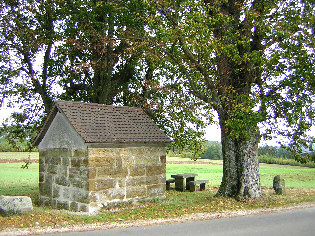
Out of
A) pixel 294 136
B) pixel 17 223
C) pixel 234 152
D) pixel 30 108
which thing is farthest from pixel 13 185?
pixel 294 136

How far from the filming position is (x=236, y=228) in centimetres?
988

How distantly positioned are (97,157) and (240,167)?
6.76 m

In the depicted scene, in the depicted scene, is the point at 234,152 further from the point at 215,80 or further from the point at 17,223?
the point at 17,223

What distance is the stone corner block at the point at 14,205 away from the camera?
38.4 feet

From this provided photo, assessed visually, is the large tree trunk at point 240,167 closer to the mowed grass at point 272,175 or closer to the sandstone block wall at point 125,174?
the sandstone block wall at point 125,174

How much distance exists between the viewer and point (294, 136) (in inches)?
601

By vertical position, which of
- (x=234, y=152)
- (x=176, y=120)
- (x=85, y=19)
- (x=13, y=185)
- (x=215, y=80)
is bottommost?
(x=13, y=185)

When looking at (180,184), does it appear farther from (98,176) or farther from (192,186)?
(98,176)

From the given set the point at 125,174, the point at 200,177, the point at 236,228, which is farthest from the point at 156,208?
the point at 200,177

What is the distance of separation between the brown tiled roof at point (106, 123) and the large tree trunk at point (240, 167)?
307cm

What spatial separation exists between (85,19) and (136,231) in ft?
40.9

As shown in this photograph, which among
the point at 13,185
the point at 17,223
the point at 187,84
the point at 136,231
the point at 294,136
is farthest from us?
the point at 13,185

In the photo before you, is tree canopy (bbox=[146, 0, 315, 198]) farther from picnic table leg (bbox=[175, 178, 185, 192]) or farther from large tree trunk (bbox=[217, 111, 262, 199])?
picnic table leg (bbox=[175, 178, 185, 192])

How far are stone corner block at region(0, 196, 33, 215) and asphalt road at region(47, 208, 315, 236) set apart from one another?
3499 mm
